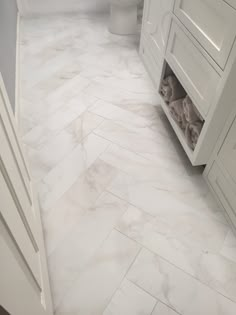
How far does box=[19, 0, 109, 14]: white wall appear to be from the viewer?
8.99ft

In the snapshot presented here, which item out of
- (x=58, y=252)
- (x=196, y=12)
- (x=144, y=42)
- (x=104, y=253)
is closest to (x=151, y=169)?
(x=104, y=253)

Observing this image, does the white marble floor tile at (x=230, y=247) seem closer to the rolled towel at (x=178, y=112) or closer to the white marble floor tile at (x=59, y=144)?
the rolled towel at (x=178, y=112)

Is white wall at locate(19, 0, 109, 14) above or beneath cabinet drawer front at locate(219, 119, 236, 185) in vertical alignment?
beneath

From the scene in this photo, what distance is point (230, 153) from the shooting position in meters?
1.16

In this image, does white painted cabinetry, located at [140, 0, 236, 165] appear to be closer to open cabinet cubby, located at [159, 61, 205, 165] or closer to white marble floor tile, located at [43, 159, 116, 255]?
open cabinet cubby, located at [159, 61, 205, 165]

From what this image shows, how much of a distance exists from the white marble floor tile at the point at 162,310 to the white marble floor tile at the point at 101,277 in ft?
0.55

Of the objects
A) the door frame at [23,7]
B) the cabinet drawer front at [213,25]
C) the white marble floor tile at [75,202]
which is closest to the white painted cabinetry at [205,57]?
the cabinet drawer front at [213,25]

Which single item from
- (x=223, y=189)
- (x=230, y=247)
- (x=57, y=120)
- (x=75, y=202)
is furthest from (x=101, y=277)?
(x=57, y=120)

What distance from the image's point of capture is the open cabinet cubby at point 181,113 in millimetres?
1323

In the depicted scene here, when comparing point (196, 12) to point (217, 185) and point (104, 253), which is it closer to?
point (217, 185)

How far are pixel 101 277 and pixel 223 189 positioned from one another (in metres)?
0.68

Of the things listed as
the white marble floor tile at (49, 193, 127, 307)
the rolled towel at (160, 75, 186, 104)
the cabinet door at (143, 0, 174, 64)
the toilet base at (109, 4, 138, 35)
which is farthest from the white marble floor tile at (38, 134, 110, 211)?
the toilet base at (109, 4, 138, 35)

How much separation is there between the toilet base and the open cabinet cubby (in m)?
1.20

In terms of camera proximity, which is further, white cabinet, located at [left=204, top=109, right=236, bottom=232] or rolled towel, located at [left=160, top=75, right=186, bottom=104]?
rolled towel, located at [left=160, top=75, right=186, bottom=104]
